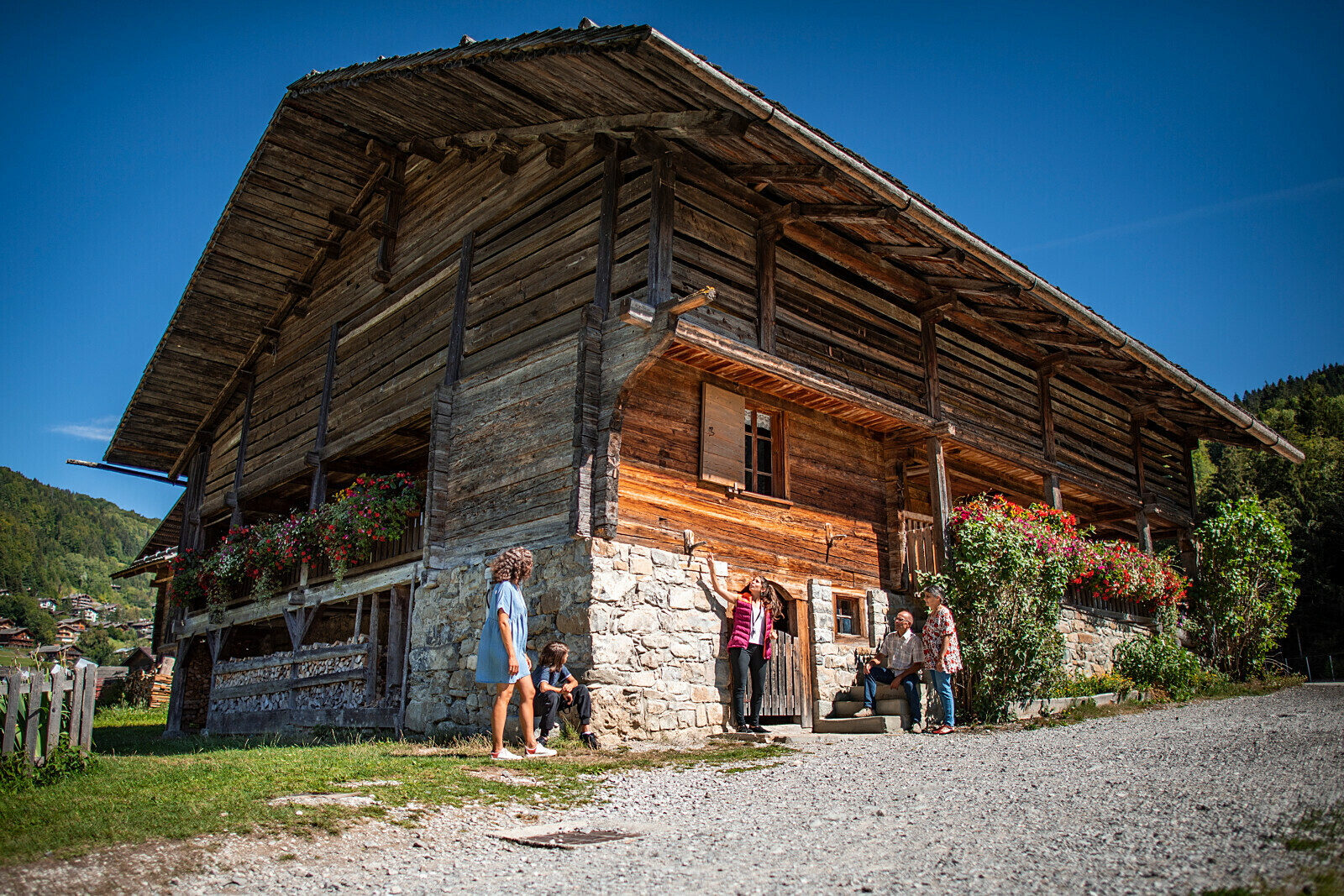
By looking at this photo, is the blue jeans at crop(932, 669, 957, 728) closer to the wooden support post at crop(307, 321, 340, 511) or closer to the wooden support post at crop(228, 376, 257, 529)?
the wooden support post at crop(307, 321, 340, 511)

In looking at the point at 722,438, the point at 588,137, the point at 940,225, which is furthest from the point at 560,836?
the point at 588,137

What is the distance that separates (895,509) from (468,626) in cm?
643

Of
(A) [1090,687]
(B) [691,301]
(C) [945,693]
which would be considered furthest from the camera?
(A) [1090,687]

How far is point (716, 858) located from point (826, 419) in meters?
8.91

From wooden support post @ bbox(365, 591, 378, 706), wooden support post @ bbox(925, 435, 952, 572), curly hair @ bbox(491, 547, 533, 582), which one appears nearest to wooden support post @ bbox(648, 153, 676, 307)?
curly hair @ bbox(491, 547, 533, 582)

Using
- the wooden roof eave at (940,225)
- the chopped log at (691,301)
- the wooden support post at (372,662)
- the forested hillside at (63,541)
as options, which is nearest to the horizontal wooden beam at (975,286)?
the wooden roof eave at (940,225)

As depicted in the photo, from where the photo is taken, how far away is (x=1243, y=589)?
15.0 meters

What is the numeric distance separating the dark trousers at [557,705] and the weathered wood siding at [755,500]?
1799mm

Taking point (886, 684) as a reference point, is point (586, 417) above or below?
above

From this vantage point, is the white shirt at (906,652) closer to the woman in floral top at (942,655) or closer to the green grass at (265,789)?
the woman in floral top at (942,655)

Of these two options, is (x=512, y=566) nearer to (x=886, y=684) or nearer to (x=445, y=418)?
(x=445, y=418)

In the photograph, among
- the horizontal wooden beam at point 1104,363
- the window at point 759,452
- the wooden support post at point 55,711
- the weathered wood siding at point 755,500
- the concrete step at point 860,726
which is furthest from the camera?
the horizontal wooden beam at point 1104,363

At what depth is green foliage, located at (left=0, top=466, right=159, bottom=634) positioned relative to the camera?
71.9m

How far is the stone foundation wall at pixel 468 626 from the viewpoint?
9.44 meters
